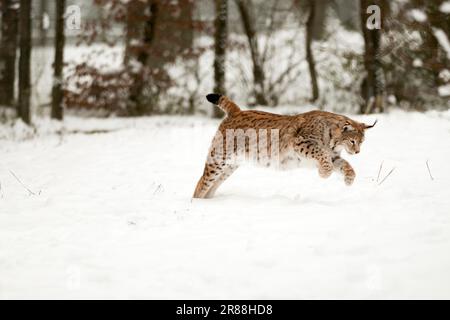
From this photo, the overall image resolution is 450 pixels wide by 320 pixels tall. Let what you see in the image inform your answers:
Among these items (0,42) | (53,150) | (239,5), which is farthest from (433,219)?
(0,42)

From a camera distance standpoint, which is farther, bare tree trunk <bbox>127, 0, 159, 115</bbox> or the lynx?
bare tree trunk <bbox>127, 0, 159, 115</bbox>

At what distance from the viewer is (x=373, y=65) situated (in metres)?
12.3

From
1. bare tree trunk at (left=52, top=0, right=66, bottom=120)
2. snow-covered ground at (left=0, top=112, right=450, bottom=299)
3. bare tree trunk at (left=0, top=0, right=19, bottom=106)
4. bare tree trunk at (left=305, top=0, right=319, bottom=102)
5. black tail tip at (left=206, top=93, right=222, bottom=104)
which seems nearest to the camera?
snow-covered ground at (left=0, top=112, right=450, bottom=299)

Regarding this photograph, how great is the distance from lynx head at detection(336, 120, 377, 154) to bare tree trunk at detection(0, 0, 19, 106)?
11.8 meters

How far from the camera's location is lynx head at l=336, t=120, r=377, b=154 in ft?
18.6

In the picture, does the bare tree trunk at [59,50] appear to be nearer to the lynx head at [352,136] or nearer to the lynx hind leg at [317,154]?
the lynx hind leg at [317,154]

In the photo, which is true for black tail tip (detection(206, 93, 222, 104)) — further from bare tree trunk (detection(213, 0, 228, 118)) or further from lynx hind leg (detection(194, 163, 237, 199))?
bare tree trunk (detection(213, 0, 228, 118))

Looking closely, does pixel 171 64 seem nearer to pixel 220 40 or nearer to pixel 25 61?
pixel 220 40

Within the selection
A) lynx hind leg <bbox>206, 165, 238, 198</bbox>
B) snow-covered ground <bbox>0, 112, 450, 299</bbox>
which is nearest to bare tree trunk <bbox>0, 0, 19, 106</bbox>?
snow-covered ground <bbox>0, 112, 450, 299</bbox>

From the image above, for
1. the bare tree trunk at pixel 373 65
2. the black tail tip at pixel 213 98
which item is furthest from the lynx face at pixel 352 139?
the bare tree trunk at pixel 373 65

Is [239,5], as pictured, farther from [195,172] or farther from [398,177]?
[398,177]

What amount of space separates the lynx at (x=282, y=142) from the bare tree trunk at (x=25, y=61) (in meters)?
7.60

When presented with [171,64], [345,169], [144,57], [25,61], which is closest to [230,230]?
[345,169]

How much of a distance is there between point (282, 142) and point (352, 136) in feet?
2.63
